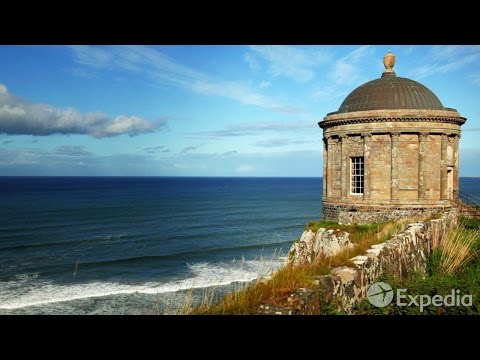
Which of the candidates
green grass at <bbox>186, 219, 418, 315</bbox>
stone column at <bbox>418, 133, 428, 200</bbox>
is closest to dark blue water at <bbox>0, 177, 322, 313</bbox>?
green grass at <bbox>186, 219, 418, 315</bbox>

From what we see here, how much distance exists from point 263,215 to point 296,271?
6001cm

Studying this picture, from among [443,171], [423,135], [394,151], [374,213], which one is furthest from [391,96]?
[374,213]

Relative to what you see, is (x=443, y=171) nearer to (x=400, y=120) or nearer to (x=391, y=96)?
(x=400, y=120)

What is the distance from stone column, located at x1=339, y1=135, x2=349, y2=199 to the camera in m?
21.9

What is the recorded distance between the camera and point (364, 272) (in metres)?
6.62

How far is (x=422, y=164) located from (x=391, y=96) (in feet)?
12.9

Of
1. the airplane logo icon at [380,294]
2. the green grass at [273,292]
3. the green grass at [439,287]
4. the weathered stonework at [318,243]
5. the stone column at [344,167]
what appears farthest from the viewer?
the stone column at [344,167]

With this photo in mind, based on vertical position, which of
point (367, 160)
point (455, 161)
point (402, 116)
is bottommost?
point (367, 160)

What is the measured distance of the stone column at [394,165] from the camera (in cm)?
2080

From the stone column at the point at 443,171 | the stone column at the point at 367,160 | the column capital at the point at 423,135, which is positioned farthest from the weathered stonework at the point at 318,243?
the column capital at the point at 423,135

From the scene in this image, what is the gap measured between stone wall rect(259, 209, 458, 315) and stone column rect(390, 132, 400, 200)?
34.9 feet

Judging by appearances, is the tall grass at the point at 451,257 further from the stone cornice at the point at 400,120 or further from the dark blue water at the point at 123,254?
the stone cornice at the point at 400,120

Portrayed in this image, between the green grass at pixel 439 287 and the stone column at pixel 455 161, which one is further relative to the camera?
the stone column at pixel 455 161
